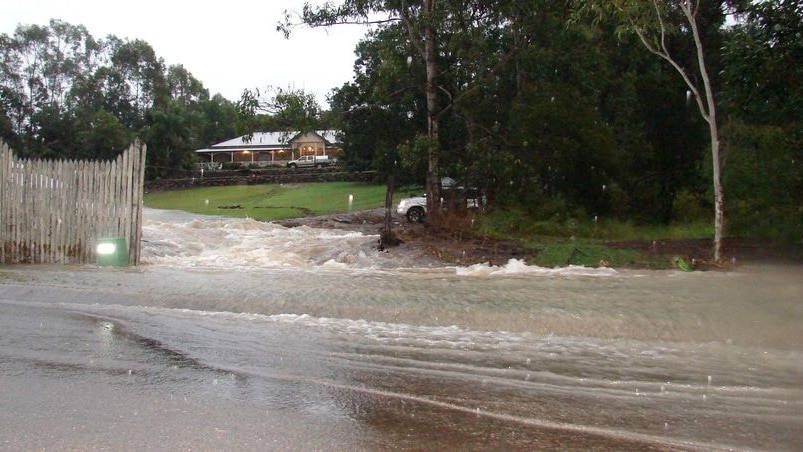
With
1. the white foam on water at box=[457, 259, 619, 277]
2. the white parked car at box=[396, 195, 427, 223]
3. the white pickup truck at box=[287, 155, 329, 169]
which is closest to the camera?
the white foam on water at box=[457, 259, 619, 277]

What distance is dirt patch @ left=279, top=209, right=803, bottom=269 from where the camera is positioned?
13.2 meters

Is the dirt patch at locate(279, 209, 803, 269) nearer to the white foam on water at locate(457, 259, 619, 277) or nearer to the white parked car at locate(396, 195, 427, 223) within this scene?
the white foam on water at locate(457, 259, 619, 277)

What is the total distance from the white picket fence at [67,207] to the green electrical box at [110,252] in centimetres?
13

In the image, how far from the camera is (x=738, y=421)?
15.6 feet

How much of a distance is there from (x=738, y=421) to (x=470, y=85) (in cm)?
1616

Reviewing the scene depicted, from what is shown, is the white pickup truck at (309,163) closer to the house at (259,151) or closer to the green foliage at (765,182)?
the house at (259,151)

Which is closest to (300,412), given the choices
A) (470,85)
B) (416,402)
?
(416,402)

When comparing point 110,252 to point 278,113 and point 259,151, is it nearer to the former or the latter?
point 278,113

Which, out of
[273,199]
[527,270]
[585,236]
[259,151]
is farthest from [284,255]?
[259,151]

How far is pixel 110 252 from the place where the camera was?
1247 cm

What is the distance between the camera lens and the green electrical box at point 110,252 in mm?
12422

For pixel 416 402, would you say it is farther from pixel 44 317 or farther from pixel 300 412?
pixel 44 317

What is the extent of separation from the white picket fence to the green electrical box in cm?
13

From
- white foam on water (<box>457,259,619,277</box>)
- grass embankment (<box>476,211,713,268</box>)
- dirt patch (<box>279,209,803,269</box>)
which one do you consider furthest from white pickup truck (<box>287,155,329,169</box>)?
white foam on water (<box>457,259,619,277</box>)
